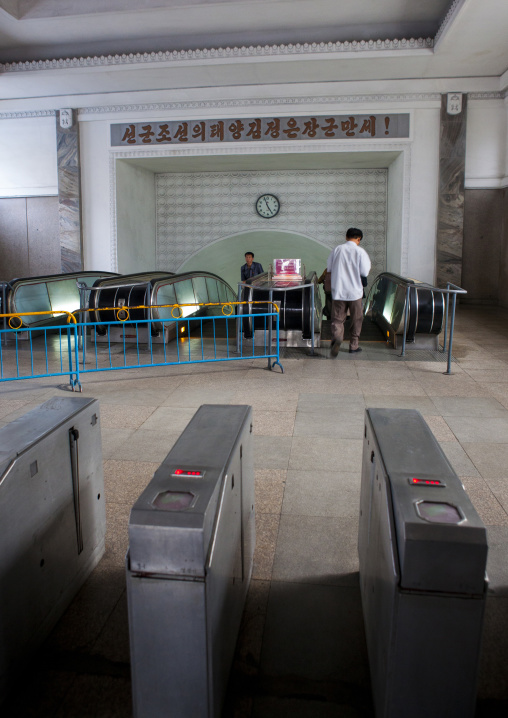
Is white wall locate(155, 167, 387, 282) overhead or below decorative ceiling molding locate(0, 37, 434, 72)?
below

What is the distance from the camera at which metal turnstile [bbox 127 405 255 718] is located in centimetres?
161

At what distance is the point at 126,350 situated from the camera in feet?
29.5

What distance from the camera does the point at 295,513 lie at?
11.0 feet

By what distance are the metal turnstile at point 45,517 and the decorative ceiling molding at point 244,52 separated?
10793 mm

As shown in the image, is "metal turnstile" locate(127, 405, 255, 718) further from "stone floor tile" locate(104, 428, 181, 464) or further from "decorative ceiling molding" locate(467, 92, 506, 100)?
"decorative ceiling molding" locate(467, 92, 506, 100)

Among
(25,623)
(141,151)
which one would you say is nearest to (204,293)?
(141,151)

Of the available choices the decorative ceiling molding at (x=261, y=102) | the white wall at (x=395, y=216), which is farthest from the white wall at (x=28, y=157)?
the white wall at (x=395, y=216)

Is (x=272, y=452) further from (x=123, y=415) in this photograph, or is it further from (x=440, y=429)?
(x=123, y=415)

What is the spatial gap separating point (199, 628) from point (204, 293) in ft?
35.5

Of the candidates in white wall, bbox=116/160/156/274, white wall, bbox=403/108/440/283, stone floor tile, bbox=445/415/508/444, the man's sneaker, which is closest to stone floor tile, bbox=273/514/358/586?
stone floor tile, bbox=445/415/508/444

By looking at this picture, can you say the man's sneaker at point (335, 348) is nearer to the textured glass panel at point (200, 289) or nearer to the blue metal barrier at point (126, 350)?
the blue metal barrier at point (126, 350)

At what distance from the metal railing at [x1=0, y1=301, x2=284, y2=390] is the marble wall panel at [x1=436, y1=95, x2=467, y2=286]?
570cm

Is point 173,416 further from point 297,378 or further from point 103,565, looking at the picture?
point 103,565

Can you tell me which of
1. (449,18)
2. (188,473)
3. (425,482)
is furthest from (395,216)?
(188,473)
